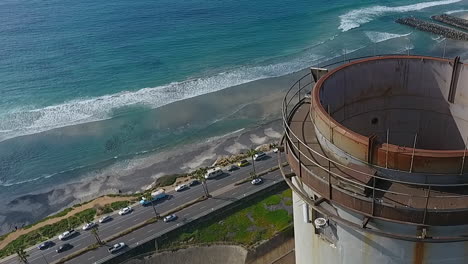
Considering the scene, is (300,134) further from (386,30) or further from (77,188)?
(386,30)

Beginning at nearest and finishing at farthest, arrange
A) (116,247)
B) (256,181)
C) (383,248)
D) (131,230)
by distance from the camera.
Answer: (383,248) → (116,247) → (131,230) → (256,181)

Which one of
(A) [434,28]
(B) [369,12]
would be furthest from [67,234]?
(B) [369,12]

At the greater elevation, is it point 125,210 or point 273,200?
point 273,200

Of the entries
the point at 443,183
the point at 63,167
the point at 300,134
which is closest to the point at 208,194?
the point at 63,167

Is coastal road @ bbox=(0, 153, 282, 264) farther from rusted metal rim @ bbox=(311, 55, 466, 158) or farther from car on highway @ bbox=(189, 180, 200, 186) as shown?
rusted metal rim @ bbox=(311, 55, 466, 158)

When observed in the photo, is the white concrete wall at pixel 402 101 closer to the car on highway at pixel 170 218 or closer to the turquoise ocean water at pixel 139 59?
the car on highway at pixel 170 218

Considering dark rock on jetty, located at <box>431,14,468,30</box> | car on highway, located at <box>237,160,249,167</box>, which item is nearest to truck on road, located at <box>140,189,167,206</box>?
car on highway, located at <box>237,160,249,167</box>

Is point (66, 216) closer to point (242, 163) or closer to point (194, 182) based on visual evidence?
point (194, 182)
